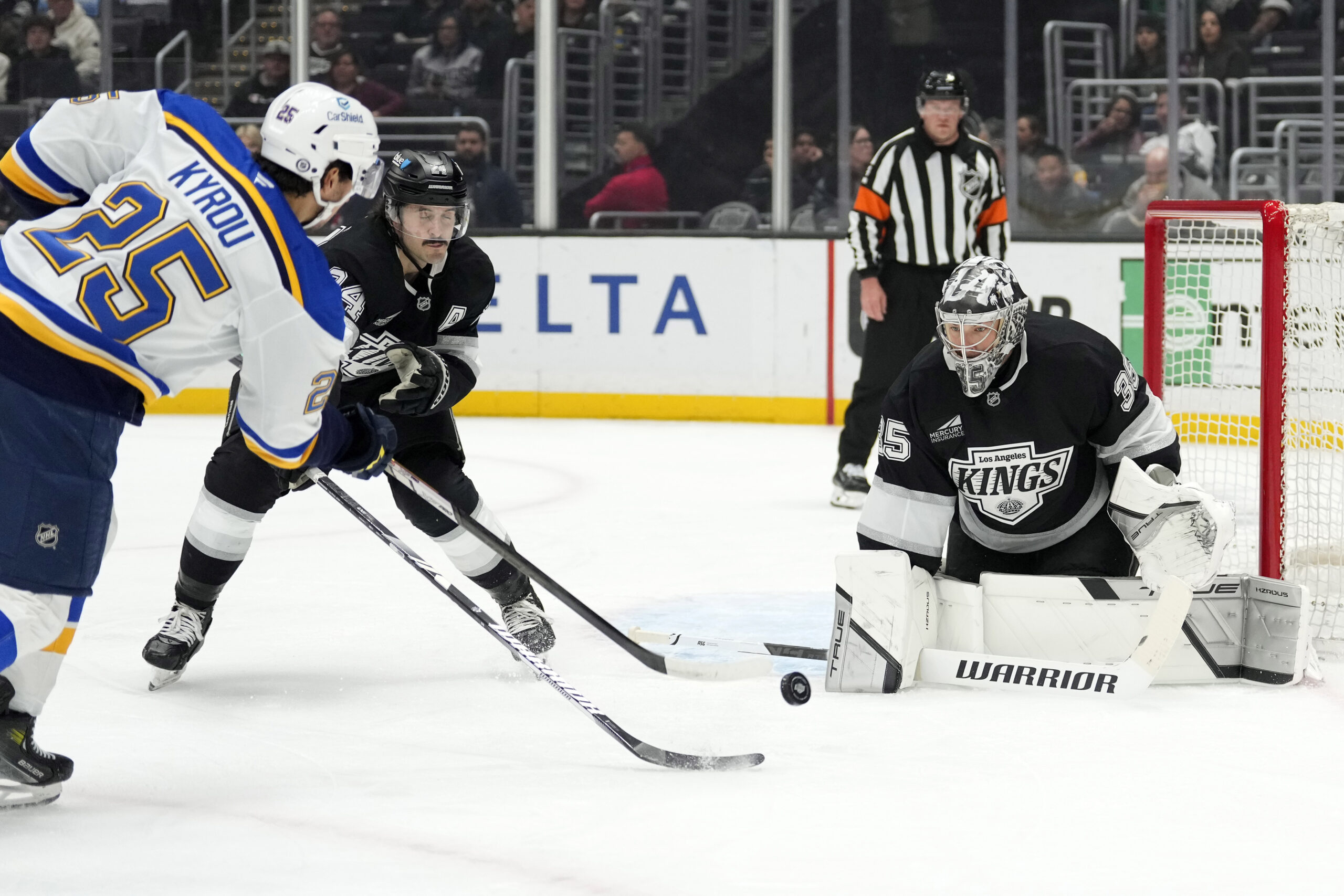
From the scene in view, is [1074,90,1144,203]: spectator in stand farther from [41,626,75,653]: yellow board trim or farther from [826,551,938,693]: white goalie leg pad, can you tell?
[41,626,75,653]: yellow board trim

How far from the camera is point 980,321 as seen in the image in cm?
273

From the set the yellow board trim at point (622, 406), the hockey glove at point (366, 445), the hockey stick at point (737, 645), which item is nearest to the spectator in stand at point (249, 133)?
the yellow board trim at point (622, 406)

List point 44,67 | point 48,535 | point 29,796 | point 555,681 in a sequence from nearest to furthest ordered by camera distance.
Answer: point 48,535, point 29,796, point 555,681, point 44,67

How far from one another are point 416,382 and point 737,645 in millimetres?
766

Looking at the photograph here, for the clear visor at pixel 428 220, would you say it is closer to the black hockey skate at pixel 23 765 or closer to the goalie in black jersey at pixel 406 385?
the goalie in black jersey at pixel 406 385

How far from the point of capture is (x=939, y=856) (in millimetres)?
2039

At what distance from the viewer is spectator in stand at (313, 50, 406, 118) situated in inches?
309

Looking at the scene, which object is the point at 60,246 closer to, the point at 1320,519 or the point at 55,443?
the point at 55,443

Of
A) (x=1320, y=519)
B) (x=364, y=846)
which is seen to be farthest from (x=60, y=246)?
(x=1320, y=519)

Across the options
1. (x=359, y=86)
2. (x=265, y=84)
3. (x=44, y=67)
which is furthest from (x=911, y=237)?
(x=44, y=67)

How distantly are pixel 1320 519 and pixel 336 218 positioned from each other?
5663 mm

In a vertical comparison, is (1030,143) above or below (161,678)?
above

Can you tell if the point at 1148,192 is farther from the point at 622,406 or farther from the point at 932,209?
the point at 622,406

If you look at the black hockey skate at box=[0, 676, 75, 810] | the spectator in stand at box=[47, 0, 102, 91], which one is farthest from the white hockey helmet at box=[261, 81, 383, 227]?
the spectator in stand at box=[47, 0, 102, 91]
